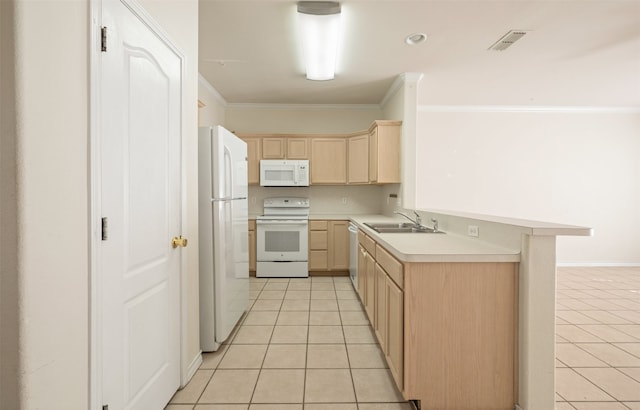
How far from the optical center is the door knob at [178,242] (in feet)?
5.76

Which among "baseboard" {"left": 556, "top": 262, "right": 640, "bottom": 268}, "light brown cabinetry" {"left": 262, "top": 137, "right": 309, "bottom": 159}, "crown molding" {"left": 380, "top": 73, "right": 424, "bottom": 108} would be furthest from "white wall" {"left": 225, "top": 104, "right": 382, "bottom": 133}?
"baseboard" {"left": 556, "top": 262, "right": 640, "bottom": 268}

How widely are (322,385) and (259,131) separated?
4.18 m

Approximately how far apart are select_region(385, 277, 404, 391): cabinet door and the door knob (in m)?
1.34

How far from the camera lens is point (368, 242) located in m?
2.86

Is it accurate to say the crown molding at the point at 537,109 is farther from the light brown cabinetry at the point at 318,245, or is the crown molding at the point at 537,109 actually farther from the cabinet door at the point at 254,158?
the cabinet door at the point at 254,158

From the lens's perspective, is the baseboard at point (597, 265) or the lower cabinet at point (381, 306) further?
the baseboard at point (597, 265)

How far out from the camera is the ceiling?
8.06ft

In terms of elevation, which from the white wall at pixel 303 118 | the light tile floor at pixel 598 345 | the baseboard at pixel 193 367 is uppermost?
the white wall at pixel 303 118

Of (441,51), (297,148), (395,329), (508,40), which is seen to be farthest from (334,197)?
(395,329)

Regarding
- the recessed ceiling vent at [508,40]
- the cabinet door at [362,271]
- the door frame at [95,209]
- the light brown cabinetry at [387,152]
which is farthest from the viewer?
the light brown cabinetry at [387,152]

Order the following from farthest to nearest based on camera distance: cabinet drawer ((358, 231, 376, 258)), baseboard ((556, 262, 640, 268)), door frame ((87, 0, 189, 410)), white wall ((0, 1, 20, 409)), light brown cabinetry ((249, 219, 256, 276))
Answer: baseboard ((556, 262, 640, 268)) → light brown cabinetry ((249, 219, 256, 276)) → cabinet drawer ((358, 231, 376, 258)) → door frame ((87, 0, 189, 410)) → white wall ((0, 1, 20, 409))

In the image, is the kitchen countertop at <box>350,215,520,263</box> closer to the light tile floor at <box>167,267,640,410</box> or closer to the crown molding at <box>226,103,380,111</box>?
the light tile floor at <box>167,267,640,410</box>

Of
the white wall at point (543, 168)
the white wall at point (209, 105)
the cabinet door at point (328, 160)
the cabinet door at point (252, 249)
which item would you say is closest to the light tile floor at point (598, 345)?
the white wall at point (543, 168)

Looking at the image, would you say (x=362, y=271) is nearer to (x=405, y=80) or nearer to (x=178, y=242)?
(x=178, y=242)
